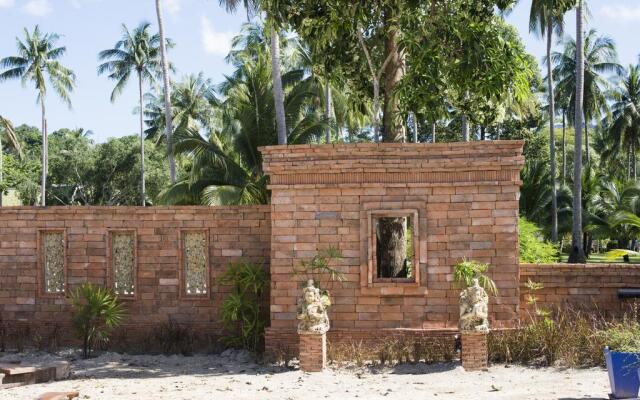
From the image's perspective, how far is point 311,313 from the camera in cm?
1177

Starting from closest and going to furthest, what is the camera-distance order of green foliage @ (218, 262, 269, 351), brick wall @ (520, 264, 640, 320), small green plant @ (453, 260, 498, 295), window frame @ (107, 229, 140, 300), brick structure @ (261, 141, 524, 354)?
small green plant @ (453, 260, 498, 295) → brick structure @ (261, 141, 524, 354) → brick wall @ (520, 264, 640, 320) → green foliage @ (218, 262, 269, 351) → window frame @ (107, 229, 140, 300)

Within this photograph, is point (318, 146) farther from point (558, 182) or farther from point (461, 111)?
point (558, 182)

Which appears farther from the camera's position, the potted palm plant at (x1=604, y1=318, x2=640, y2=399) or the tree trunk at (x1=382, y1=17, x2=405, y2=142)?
the tree trunk at (x1=382, y1=17, x2=405, y2=142)

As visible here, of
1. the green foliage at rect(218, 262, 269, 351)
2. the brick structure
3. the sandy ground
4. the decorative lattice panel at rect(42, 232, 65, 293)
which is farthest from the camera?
the decorative lattice panel at rect(42, 232, 65, 293)

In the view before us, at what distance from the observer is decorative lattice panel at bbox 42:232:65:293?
1442cm

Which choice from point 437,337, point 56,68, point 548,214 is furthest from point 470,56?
point 56,68

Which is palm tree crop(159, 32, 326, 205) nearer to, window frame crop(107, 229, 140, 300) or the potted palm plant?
window frame crop(107, 229, 140, 300)

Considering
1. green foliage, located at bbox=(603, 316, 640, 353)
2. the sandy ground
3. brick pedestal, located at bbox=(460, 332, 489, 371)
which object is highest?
green foliage, located at bbox=(603, 316, 640, 353)

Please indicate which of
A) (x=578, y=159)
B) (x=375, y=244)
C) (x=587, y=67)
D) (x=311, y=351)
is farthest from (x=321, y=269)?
(x=587, y=67)

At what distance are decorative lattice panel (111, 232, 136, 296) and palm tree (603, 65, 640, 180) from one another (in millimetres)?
42971

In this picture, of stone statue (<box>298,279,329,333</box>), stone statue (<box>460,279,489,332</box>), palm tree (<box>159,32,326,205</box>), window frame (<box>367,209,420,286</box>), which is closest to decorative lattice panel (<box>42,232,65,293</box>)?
stone statue (<box>298,279,329,333</box>)

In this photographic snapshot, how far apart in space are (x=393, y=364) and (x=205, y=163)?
13.8 m

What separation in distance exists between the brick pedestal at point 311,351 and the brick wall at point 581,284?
3.30 meters

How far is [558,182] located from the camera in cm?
3981
